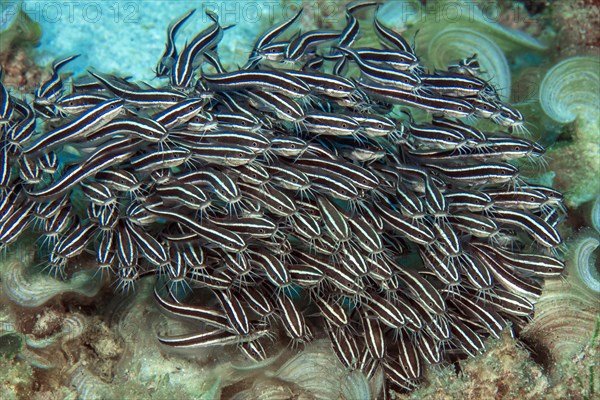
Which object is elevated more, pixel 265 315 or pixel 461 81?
pixel 461 81

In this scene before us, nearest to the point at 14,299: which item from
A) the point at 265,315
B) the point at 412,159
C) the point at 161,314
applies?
the point at 161,314

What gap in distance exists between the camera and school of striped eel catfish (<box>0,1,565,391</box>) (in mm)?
4895

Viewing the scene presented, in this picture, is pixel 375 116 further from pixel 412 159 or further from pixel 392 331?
pixel 392 331

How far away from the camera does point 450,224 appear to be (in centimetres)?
539

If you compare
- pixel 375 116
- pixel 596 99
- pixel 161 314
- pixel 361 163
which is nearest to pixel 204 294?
pixel 161 314

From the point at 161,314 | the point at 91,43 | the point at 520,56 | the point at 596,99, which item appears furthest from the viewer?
the point at 520,56

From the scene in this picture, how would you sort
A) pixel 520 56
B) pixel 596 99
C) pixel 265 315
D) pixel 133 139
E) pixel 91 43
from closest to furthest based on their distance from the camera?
pixel 133 139 < pixel 265 315 < pixel 596 99 < pixel 91 43 < pixel 520 56

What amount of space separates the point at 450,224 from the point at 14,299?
4519 millimetres

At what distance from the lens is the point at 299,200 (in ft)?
17.1

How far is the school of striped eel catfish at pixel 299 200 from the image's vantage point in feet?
16.1

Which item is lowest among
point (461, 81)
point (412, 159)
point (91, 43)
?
point (91, 43)

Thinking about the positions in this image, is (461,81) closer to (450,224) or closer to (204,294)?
(450,224)

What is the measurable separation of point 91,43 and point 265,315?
4.94 m

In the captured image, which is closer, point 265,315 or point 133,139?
point 133,139
